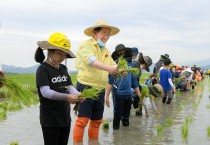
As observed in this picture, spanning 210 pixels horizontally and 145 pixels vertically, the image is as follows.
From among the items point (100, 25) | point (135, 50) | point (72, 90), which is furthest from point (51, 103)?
point (135, 50)

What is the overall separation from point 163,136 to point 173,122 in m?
1.70

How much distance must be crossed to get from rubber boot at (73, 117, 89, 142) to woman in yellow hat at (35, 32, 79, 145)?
1.29 meters

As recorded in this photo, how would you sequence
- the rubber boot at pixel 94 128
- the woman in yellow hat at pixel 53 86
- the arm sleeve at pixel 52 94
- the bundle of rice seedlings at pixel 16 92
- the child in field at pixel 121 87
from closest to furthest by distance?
the bundle of rice seedlings at pixel 16 92 → the arm sleeve at pixel 52 94 → the woman in yellow hat at pixel 53 86 → the rubber boot at pixel 94 128 → the child in field at pixel 121 87

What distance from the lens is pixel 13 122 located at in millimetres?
7777

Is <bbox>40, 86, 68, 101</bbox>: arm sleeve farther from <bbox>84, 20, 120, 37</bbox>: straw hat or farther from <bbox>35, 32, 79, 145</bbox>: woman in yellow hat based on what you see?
<bbox>84, 20, 120, 37</bbox>: straw hat

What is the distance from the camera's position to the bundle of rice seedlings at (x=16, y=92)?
11.3 feet

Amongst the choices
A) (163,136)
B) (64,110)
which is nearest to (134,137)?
(163,136)

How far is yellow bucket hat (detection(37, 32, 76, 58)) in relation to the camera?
12.3ft

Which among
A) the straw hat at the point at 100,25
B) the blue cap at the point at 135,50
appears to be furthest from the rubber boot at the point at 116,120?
the straw hat at the point at 100,25

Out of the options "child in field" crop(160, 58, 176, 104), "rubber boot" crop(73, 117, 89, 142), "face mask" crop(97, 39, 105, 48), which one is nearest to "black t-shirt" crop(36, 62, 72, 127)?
"rubber boot" crop(73, 117, 89, 142)

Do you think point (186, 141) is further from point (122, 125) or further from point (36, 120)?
point (36, 120)

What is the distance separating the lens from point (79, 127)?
5250 mm

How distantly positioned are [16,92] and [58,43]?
25.3 inches

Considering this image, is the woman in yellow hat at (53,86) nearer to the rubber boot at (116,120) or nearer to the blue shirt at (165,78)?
the rubber boot at (116,120)
